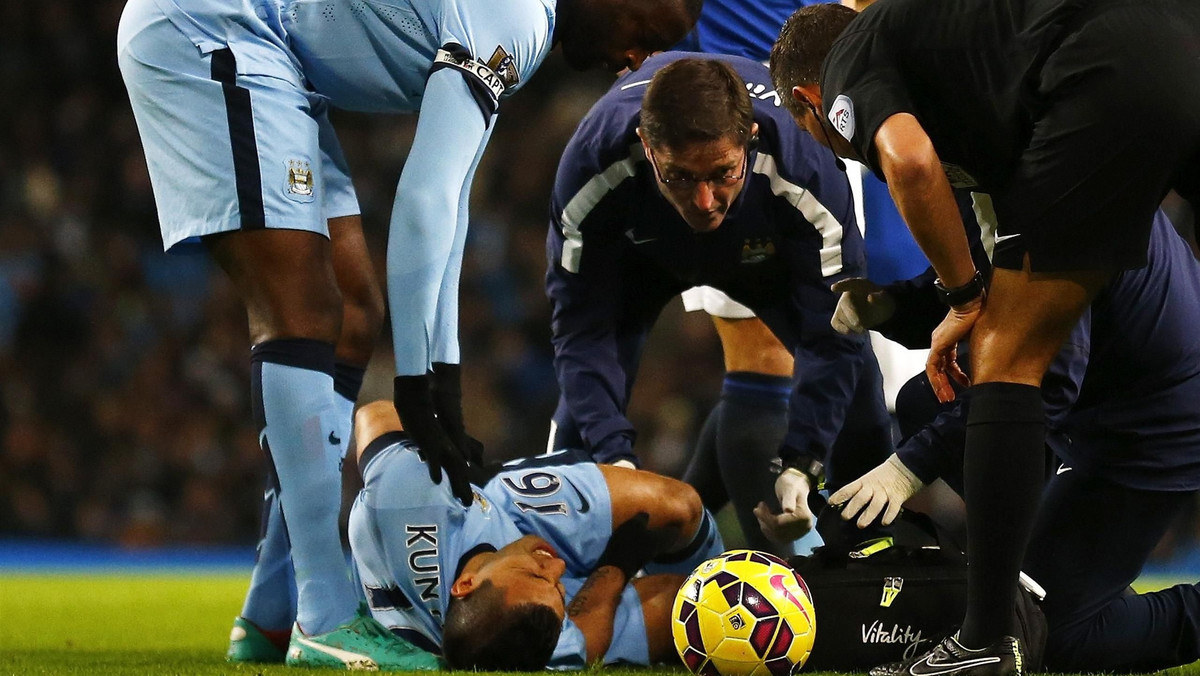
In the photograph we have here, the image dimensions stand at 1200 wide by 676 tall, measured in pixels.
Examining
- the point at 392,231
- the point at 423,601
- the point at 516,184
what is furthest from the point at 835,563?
the point at 516,184

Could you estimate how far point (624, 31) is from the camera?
3434 millimetres

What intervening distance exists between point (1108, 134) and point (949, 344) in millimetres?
496

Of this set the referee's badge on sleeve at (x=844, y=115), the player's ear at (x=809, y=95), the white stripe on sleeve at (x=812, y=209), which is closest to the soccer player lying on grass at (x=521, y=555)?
the white stripe on sleeve at (x=812, y=209)

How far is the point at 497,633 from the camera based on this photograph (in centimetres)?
309

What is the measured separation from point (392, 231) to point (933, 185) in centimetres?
118

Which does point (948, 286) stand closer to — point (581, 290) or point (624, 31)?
point (624, 31)

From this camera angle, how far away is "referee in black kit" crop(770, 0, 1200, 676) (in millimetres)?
2518

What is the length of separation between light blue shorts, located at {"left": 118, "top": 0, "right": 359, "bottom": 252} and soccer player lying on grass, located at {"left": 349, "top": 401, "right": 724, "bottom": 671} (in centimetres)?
67

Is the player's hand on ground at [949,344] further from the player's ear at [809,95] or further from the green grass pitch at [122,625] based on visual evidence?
the green grass pitch at [122,625]

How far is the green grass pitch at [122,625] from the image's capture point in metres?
3.37

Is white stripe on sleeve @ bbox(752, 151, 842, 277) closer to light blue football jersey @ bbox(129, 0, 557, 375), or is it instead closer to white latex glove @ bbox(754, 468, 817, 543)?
white latex glove @ bbox(754, 468, 817, 543)

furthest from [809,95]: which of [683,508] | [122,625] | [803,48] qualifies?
[122,625]

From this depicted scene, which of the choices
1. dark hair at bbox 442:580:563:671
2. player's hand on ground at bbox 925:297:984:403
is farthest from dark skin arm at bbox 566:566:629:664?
player's hand on ground at bbox 925:297:984:403

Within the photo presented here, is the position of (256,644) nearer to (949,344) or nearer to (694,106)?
(694,106)
